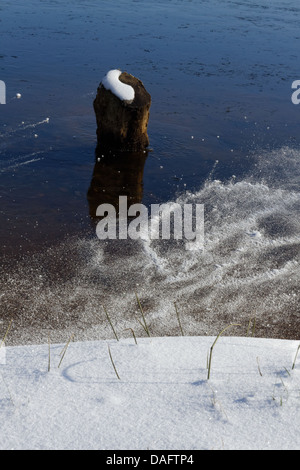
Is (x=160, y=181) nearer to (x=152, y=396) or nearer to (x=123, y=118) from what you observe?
(x=123, y=118)

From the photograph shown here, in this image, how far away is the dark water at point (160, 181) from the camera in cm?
402

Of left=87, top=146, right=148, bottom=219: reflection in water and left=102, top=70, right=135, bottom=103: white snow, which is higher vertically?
left=102, top=70, right=135, bottom=103: white snow

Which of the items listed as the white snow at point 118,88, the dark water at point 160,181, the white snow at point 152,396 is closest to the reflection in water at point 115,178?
the dark water at point 160,181

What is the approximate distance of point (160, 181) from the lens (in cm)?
645

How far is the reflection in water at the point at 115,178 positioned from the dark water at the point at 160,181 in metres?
0.08

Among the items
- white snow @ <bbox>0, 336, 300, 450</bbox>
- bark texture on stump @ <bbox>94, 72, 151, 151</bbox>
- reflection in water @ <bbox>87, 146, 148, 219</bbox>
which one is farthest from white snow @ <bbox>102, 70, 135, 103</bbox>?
white snow @ <bbox>0, 336, 300, 450</bbox>

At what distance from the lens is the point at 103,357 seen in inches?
108

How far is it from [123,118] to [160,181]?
3.71 ft

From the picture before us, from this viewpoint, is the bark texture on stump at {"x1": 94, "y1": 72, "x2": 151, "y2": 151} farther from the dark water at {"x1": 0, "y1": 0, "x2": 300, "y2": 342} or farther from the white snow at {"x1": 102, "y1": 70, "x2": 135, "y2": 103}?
the dark water at {"x1": 0, "y1": 0, "x2": 300, "y2": 342}

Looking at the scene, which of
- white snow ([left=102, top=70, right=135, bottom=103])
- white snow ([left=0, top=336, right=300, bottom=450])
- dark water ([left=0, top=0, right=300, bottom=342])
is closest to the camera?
white snow ([left=0, top=336, right=300, bottom=450])

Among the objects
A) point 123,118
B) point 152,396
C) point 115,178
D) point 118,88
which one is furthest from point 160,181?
point 152,396

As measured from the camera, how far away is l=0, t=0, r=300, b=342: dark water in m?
4.02

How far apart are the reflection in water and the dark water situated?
0.27ft

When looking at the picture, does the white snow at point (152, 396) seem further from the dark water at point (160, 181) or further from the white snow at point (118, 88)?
the white snow at point (118, 88)
